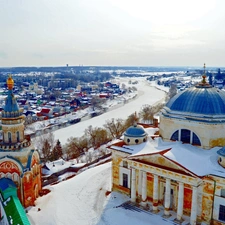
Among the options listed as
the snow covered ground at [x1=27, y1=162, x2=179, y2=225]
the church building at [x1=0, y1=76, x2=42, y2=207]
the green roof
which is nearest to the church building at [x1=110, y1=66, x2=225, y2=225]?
the snow covered ground at [x1=27, y1=162, x2=179, y2=225]

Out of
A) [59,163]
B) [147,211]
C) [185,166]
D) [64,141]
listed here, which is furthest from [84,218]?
[64,141]

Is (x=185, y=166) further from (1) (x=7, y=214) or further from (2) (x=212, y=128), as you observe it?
(1) (x=7, y=214)

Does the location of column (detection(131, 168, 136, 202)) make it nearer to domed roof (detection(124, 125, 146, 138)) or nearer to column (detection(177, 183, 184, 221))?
domed roof (detection(124, 125, 146, 138))

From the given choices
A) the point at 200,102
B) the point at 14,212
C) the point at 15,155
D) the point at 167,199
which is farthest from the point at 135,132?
the point at 14,212

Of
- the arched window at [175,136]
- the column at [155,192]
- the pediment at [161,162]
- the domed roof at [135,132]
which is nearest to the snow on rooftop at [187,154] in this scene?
the pediment at [161,162]

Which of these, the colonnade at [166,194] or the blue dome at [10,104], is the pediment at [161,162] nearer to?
the colonnade at [166,194]

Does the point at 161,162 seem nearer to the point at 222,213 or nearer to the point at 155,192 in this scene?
the point at 155,192
